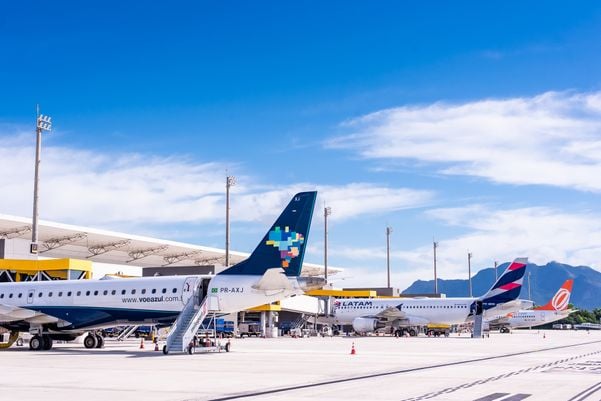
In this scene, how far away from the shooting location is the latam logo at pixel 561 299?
82.4 m

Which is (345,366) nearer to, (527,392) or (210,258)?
(527,392)

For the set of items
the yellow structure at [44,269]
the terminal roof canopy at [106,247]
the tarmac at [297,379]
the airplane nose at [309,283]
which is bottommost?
the tarmac at [297,379]

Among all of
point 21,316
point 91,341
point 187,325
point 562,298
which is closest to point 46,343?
point 21,316

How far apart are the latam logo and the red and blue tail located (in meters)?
23.2

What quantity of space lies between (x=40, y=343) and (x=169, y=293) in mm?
8194

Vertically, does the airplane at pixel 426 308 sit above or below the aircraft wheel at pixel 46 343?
above

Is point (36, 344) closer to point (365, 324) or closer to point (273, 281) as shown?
point (273, 281)

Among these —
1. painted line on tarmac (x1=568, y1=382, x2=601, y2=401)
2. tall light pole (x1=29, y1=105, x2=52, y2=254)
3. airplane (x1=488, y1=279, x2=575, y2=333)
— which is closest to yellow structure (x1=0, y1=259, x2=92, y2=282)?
tall light pole (x1=29, y1=105, x2=52, y2=254)

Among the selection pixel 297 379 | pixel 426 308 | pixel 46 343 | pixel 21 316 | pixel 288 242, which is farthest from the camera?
pixel 426 308

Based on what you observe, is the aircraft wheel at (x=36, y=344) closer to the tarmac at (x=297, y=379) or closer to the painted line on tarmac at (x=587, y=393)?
the tarmac at (x=297, y=379)

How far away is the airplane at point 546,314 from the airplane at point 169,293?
53809mm

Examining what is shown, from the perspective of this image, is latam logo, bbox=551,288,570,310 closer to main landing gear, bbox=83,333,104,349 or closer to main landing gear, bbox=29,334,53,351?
main landing gear, bbox=83,333,104,349

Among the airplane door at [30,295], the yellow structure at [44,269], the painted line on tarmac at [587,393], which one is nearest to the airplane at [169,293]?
the airplane door at [30,295]

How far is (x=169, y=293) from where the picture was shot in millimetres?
33875
